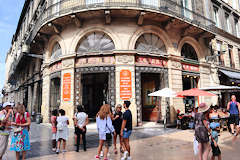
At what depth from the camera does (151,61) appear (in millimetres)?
11039

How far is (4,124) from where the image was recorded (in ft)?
12.7

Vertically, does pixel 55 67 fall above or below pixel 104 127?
above

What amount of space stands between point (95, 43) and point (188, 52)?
26.6 feet

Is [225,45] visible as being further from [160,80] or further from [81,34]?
[81,34]

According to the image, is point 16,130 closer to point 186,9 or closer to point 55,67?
point 55,67

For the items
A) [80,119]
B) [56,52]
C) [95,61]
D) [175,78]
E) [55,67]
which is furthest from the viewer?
[56,52]

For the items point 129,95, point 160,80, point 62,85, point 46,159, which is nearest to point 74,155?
point 46,159

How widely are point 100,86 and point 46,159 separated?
12.2m

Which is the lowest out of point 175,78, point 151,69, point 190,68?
point 175,78

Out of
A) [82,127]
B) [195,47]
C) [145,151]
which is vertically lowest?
[145,151]

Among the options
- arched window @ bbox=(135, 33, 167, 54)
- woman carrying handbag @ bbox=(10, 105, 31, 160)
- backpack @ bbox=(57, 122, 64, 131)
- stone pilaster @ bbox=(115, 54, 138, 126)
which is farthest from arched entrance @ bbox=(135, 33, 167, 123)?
woman carrying handbag @ bbox=(10, 105, 31, 160)

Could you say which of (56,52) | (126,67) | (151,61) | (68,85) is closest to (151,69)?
(151,61)

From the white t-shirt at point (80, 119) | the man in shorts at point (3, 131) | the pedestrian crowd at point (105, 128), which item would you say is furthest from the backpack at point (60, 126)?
the man in shorts at point (3, 131)

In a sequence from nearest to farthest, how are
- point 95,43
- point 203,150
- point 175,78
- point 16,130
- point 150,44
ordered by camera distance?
point 203,150, point 16,130, point 95,43, point 150,44, point 175,78
